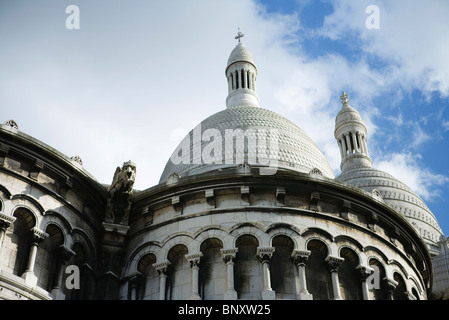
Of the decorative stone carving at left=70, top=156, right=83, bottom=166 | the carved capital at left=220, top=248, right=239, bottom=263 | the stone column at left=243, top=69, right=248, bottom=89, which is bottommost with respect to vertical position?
the carved capital at left=220, top=248, right=239, bottom=263

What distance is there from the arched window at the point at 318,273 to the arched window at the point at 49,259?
7.56 m

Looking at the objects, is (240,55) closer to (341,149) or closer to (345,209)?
(341,149)

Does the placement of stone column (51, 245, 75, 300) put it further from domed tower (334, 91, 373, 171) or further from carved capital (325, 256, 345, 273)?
domed tower (334, 91, 373, 171)

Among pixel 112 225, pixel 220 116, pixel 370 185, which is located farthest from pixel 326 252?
pixel 370 185

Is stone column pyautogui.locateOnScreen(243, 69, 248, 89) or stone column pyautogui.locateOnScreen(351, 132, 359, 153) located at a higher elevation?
stone column pyautogui.locateOnScreen(243, 69, 248, 89)

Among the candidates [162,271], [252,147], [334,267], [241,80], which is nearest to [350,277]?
[334,267]

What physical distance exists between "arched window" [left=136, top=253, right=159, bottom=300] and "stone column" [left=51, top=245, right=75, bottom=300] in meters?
2.48

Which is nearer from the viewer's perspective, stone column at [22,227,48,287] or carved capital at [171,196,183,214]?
stone column at [22,227,48,287]

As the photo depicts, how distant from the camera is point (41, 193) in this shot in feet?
74.5

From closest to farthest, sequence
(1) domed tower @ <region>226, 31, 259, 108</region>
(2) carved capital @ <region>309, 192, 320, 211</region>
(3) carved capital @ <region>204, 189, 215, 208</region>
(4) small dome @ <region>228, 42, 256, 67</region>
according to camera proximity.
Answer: (3) carved capital @ <region>204, 189, 215, 208</region> → (2) carved capital @ <region>309, 192, 320, 211</region> → (1) domed tower @ <region>226, 31, 259, 108</region> → (4) small dome @ <region>228, 42, 256, 67</region>

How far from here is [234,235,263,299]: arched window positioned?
75.4ft

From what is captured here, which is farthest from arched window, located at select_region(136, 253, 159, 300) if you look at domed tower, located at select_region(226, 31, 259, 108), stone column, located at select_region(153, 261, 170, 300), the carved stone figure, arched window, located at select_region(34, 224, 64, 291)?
domed tower, located at select_region(226, 31, 259, 108)
